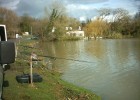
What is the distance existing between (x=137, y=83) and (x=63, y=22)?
2825 inches

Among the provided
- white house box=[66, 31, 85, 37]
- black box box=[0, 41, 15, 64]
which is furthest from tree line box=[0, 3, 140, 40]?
black box box=[0, 41, 15, 64]

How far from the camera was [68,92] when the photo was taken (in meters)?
13.8

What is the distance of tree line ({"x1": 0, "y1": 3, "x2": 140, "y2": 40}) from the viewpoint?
246 ft

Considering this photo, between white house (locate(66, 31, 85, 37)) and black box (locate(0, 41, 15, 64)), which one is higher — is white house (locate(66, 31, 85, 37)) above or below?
below

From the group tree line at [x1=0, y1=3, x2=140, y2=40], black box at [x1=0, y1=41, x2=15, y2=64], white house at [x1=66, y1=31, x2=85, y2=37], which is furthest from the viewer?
white house at [x1=66, y1=31, x2=85, y2=37]

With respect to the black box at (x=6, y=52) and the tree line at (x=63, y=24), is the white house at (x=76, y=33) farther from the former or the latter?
the black box at (x=6, y=52)

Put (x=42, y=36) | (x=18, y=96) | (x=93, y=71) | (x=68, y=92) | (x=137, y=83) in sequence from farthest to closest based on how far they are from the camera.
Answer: (x=42, y=36), (x=93, y=71), (x=137, y=83), (x=68, y=92), (x=18, y=96)

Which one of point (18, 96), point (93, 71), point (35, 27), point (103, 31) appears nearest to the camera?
point (18, 96)

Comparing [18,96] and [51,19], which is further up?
[51,19]

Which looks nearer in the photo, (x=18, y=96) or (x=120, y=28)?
(x=18, y=96)

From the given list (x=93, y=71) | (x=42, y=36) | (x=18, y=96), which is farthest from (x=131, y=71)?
(x=42, y=36)

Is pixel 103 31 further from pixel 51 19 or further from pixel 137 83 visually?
pixel 137 83

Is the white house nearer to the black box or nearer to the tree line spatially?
the tree line

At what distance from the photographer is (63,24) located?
293 feet
